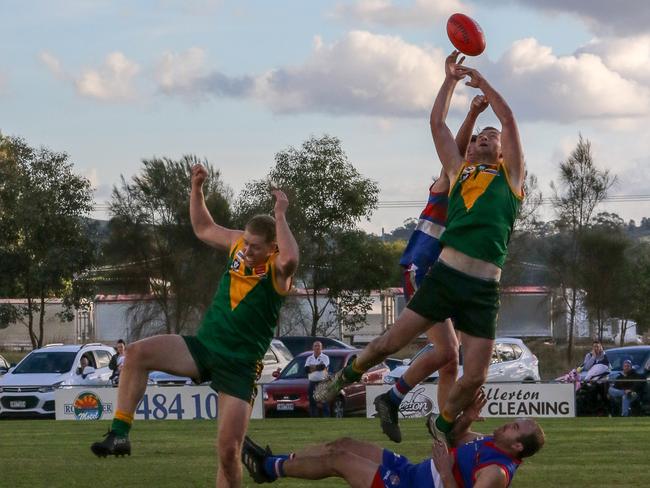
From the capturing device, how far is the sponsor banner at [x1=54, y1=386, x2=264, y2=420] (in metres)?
26.8

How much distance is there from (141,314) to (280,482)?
41148mm

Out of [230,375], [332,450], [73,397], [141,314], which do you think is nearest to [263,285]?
[230,375]

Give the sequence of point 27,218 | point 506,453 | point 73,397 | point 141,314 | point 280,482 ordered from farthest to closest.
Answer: point 141,314 < point 27,218 < point 73,397 < point 280,482 < point 506,453

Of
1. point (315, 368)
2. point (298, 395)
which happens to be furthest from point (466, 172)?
point (298, 395)

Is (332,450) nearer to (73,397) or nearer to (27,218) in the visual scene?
(73,397)

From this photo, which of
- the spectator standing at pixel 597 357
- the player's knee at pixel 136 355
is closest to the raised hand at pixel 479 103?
the player's knee at pixel 136 355

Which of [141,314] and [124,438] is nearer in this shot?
[124,438]

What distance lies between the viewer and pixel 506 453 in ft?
30.7

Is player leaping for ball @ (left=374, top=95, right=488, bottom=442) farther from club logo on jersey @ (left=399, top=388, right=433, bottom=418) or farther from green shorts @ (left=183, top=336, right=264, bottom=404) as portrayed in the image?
club logo on jersey @ (left=399, top=388, right=433, bottom=418)

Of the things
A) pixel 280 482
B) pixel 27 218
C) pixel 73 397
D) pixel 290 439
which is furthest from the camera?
pixel 27 218

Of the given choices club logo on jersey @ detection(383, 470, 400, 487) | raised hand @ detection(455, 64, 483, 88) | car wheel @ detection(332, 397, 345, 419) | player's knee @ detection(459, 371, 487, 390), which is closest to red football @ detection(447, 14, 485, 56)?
raised hand @ detection(455, 64, 483, 88)

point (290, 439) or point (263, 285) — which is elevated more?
point (263, 285)

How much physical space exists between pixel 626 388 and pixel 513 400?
260 centimetres

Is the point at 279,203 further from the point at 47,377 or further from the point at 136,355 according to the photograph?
the point at 47,377
